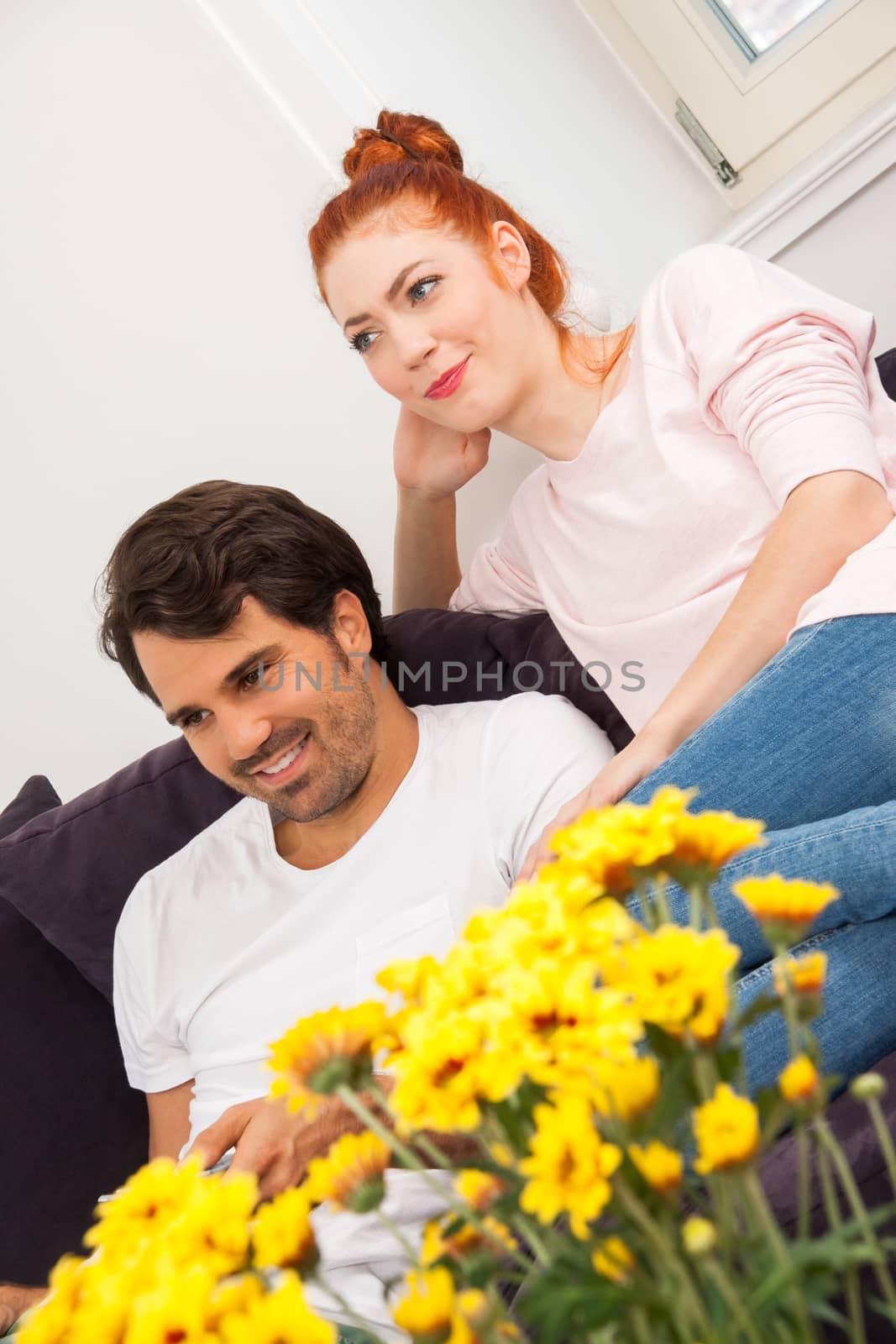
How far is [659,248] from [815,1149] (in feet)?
5.91

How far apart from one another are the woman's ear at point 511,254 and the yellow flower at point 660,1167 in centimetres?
148

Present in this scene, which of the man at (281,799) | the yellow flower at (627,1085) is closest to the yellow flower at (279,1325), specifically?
the yellow flower at (627,1085)

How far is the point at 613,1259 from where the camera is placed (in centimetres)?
36

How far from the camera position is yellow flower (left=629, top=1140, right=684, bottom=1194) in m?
0.34

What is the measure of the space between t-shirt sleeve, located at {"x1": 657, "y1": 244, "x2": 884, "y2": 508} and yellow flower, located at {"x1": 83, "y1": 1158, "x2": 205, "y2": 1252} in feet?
3.78

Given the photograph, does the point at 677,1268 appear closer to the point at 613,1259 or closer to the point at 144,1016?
the point at 613,1259

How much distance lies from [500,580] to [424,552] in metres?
0.17

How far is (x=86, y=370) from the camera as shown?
221 centimetres

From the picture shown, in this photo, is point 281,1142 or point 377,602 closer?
point 281,1142

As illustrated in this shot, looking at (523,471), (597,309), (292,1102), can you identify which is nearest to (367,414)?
(523,471)

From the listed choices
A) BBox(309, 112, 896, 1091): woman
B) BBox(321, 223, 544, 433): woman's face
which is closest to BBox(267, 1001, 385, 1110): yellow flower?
BBox(309, 112, 896, 1091): woman

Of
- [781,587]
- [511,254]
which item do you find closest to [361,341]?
[511,254]

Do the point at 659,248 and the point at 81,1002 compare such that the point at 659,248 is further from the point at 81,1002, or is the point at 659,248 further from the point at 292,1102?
the point at 292,1102

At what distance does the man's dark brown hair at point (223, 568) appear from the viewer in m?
1.58
